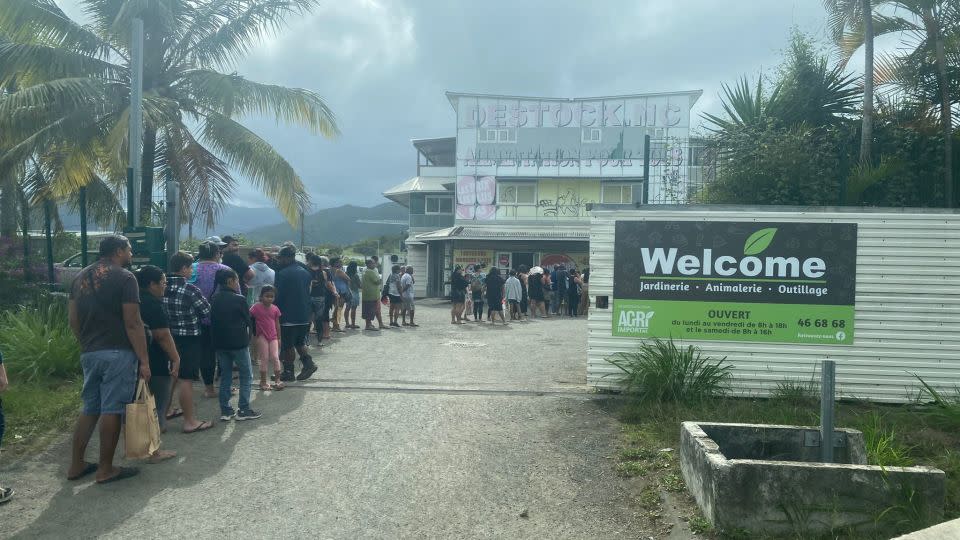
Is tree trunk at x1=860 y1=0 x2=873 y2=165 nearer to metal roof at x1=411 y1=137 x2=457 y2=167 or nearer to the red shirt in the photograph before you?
the red shirt

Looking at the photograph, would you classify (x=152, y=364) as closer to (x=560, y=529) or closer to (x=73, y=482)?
(x=73, y=482)

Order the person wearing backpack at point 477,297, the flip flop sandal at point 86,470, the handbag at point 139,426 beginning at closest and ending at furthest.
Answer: the handbag at point 139,426 → the flip flop sandal at point 86,470 → the person wearing backpack at point 477,297

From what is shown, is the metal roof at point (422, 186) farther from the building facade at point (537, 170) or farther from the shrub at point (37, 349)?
the shrub at point (37, 349)

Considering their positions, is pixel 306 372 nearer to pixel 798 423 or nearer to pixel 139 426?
pixel 139 426

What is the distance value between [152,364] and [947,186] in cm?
1023

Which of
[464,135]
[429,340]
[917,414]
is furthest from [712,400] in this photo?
[464,135]

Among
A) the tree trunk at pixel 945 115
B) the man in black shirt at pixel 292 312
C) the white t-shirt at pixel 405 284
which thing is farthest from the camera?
the white t-shirt at pixel 405 284

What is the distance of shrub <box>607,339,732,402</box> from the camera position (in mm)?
8156

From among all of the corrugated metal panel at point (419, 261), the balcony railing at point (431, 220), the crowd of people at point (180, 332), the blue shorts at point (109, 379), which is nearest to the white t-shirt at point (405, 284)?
the crowd of people at point (180, 332)

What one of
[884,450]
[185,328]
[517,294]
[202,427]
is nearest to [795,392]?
[884,450]

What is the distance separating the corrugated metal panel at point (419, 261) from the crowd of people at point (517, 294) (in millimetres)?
14882

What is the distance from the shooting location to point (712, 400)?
8.15 metres

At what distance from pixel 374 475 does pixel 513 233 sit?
26281 mm

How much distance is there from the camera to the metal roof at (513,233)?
31109mm
